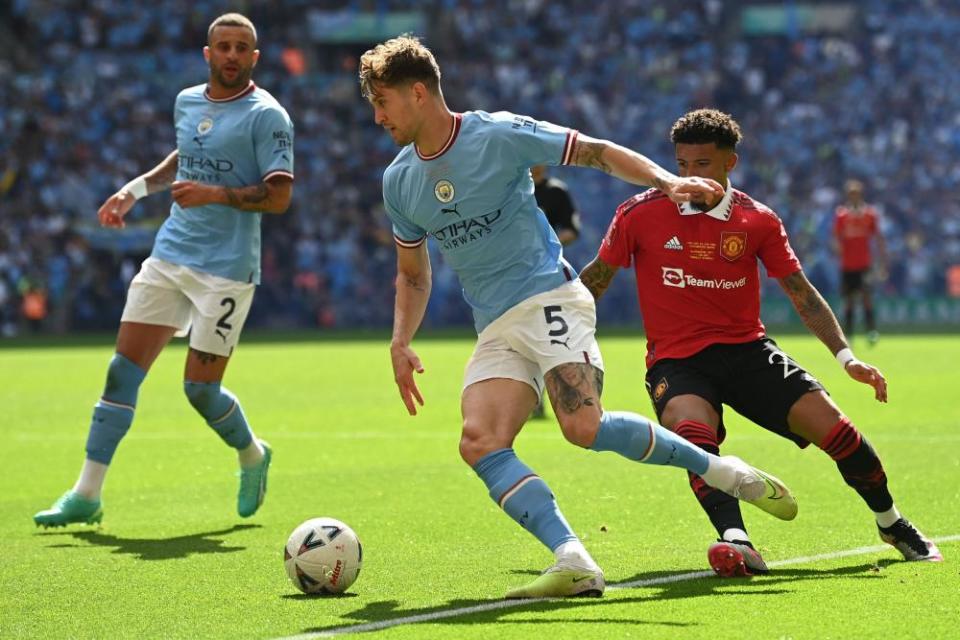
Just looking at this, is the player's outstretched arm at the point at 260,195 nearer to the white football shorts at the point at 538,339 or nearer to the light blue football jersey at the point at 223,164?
the light blue football jersey at the point at 223,164

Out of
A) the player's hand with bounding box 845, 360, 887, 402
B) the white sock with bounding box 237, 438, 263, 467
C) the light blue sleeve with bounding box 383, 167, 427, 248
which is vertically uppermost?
the light blue sleeve with bounding box 383, 167, 427, 248

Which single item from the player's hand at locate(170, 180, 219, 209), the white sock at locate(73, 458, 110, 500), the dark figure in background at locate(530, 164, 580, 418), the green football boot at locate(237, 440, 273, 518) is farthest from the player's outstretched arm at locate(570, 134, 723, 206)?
the dark figure in background at locate(530, 164, 580, 418)

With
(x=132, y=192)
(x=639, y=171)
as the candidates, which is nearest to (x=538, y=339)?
(x=639, y=171)

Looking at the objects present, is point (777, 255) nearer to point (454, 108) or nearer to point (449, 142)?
point (449, 142)

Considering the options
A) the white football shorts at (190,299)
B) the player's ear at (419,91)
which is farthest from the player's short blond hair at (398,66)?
the white football shorts at (190,299)

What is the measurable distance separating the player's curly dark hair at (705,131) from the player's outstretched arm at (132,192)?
3004 millimetres

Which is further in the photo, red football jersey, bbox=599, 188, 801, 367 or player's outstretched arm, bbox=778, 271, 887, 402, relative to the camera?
red football jersey, bbox=599, 188, 801, 367

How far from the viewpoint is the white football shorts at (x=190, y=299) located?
846 cm

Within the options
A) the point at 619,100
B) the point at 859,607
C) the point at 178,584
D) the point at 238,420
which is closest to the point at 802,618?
the point at 859,607

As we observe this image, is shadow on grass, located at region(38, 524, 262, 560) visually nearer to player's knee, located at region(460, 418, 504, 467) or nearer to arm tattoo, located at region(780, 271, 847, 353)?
player's knee, located at region(460, 418, 504, 467)

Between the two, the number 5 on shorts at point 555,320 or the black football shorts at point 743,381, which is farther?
the black football shorts at point 743,381

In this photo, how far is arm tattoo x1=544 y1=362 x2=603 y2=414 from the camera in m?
5.97

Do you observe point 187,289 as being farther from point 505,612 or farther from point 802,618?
point 802,618

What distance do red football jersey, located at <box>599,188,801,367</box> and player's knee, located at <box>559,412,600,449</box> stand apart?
1.17 meters
